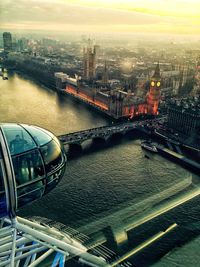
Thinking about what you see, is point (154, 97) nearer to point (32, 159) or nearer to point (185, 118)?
point (185, 118)

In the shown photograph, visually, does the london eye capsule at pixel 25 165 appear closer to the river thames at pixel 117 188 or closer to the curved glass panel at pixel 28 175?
the curved glass panel at pixel 28 175

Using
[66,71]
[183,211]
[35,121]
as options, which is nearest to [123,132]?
[35,121]

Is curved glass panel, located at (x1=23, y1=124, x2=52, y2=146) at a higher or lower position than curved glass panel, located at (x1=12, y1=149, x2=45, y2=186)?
higher

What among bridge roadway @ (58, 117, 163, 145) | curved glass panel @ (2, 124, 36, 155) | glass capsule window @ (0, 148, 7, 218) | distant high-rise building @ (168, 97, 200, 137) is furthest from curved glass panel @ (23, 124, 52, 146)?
distant high-rise building @ (168, 97, 200, 137)

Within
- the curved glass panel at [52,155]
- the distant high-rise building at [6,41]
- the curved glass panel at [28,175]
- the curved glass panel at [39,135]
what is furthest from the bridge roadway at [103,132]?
the distant high-rise building at [6,41]

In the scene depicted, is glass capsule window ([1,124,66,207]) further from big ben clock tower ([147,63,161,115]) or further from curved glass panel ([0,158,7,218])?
big ben clock tower ([147,63,161,115])

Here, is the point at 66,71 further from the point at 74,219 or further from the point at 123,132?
the point at 74,219
